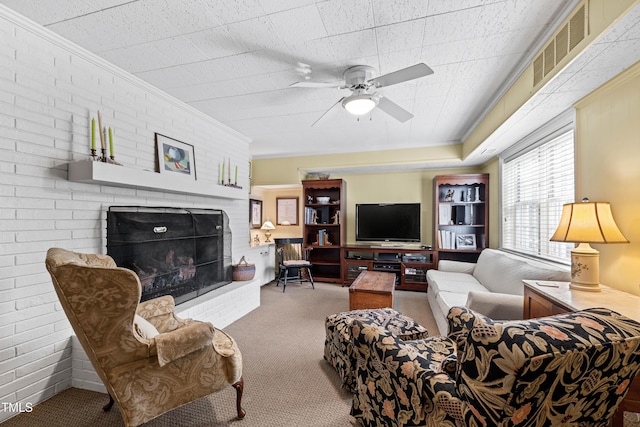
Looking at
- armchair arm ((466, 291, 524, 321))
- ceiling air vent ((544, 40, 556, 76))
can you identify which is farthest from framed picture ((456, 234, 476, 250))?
ceiling air vent ((544, 40, 556, 76))

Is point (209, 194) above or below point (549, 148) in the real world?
below

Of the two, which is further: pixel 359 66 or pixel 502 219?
pixel 502 219

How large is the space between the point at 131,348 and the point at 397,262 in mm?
4149

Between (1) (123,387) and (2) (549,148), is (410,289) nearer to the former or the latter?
(2) (549,148)

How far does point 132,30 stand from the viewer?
1845mm

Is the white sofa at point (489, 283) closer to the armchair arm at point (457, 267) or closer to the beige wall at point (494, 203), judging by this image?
the armchair arm at point (457, 267)

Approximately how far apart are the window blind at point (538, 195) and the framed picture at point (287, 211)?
4.02 metres

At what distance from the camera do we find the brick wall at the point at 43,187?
1688mm

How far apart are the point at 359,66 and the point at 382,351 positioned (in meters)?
2.05

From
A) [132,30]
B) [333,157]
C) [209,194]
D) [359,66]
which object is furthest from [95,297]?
[333,157]

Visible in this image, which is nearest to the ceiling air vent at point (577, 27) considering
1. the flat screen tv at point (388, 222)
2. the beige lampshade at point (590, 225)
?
the beige lampshade at point (590, 225)

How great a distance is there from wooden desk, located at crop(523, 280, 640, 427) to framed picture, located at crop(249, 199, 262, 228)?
16.3 feet

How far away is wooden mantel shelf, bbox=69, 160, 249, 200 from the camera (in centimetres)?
193

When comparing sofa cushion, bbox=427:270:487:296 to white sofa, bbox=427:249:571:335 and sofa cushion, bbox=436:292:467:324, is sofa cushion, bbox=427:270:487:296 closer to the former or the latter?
Result: white sofa, bbox=427:249:571:335
